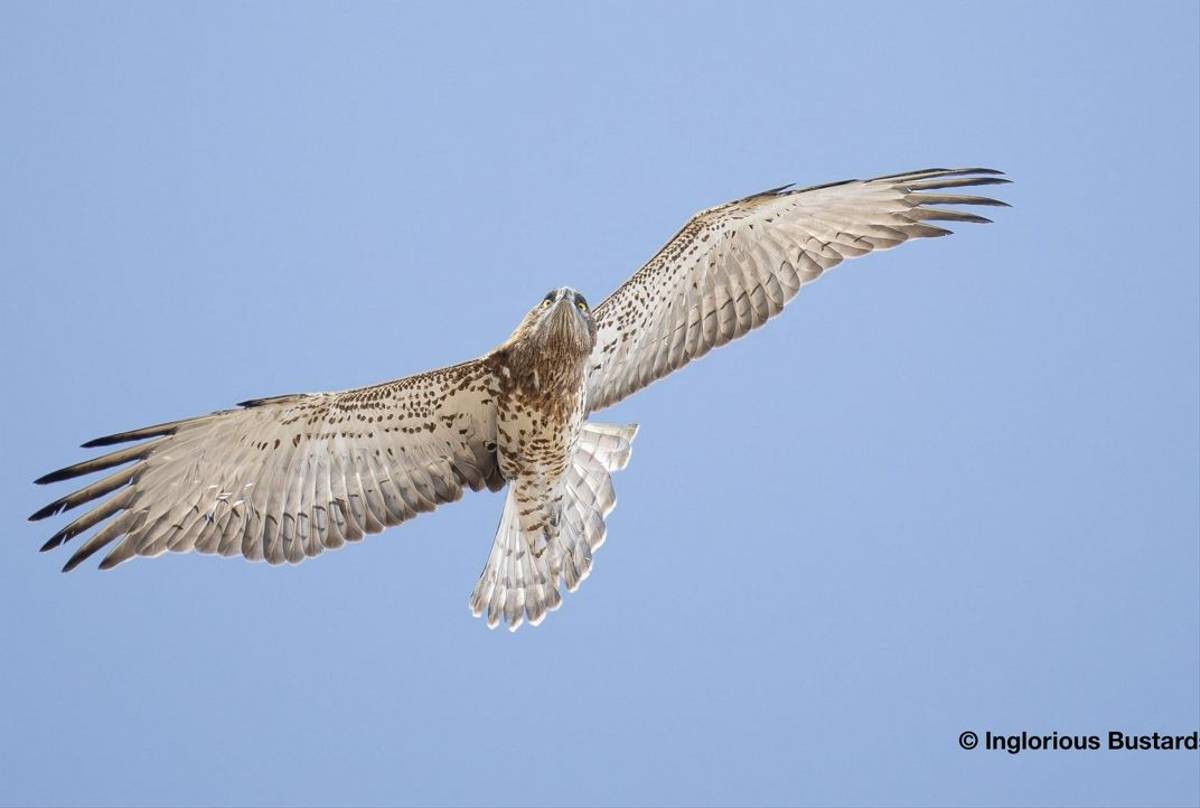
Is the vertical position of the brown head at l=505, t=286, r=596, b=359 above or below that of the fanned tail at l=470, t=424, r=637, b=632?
above

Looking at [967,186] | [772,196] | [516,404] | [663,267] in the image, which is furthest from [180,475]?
[967,186]

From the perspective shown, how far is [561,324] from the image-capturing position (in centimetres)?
1216

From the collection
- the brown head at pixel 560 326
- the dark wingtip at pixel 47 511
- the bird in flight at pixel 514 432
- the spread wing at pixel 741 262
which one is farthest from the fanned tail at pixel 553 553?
the dark wingtip at pixel 47 511

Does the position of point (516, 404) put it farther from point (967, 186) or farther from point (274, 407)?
point (967, 186)

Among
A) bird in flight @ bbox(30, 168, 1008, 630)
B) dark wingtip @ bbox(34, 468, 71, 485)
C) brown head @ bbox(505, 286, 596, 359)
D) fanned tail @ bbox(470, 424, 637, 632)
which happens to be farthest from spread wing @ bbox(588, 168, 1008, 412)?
dark wingtip @ bbox(34, 468, 71, 485)

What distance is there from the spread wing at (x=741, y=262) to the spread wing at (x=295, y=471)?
3.92ft

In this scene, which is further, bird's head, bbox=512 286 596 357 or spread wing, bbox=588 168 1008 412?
spread wing, bbox=588 168 1008 412

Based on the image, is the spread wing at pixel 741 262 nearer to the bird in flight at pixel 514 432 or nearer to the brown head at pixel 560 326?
the bird in flight at pixel 514 432

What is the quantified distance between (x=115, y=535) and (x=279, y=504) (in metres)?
1.13

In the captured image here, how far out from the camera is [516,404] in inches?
495

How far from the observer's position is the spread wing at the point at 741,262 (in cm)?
1312

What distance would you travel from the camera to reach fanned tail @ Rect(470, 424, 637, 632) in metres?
13.6

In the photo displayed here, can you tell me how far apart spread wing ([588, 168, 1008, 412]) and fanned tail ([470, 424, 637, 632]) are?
49cm

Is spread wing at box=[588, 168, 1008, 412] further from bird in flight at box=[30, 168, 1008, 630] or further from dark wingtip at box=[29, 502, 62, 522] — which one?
dark wingtip at box=[29, 502, 62, 522]
